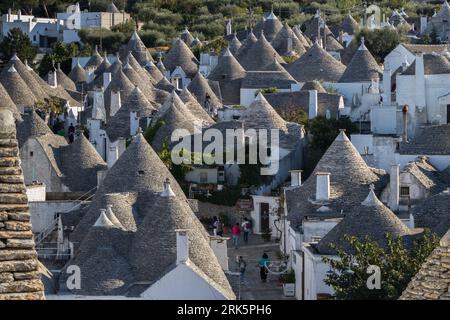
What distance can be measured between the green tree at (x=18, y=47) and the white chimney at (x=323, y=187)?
43312mm

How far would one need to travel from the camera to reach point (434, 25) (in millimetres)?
65812

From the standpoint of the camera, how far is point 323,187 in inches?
1196

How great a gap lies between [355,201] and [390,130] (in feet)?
32.1

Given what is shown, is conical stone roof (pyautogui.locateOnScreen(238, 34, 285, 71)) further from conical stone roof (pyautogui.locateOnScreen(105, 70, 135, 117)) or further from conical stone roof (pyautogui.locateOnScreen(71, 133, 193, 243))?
conical stone roof (pyautogui.locateOnScreen(71, 133, 193, 243))

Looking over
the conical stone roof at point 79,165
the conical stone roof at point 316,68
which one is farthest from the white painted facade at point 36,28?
the conical stone roof at point 79,165

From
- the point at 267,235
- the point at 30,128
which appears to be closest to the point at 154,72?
the point at 30,128

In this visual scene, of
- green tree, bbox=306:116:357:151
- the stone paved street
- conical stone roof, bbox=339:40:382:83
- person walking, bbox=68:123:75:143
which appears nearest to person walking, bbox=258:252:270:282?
the stone paved street

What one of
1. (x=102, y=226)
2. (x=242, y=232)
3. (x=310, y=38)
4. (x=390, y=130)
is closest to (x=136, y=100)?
(x=390, y=130)

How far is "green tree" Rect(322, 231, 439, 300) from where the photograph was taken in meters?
20.7

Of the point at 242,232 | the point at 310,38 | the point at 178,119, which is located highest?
the point at 310,38

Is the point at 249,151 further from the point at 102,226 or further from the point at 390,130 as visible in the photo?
the point at 102,226

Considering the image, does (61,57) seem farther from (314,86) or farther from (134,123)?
(134,123)
